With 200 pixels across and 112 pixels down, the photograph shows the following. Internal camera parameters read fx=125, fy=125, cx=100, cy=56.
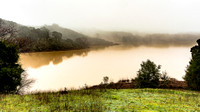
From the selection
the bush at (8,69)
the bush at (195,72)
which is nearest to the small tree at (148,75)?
the bush at (195,72)

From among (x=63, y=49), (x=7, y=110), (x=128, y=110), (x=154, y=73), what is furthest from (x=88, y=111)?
(x=63, y=49)

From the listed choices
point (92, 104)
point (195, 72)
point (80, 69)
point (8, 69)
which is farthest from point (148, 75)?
point (80, 69)

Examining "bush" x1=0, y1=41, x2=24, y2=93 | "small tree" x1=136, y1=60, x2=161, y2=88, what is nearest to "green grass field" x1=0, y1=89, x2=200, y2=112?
"bush" x1=0, y1=41, x2=24, y2=93

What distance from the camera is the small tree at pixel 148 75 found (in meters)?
17.8

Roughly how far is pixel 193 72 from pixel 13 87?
2308cm

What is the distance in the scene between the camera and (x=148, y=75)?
18000 millimetres

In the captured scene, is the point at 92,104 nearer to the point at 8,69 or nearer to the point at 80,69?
the point at 8,69

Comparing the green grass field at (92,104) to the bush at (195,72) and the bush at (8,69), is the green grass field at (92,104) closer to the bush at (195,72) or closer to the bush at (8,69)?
the bush at (8,69)

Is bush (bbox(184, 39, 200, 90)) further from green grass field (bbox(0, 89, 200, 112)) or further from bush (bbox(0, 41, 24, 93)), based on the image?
bush (bbox(0, 41, 24, 93))

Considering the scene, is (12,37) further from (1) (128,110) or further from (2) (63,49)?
(2) (63,49)

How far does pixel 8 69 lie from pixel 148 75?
17596 mm

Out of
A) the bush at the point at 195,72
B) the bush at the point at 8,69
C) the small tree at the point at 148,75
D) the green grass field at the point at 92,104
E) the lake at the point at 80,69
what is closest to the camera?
the green grass field at the point at 92,104

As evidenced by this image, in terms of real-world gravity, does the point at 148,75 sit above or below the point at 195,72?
below

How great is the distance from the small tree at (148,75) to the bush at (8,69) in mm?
16065
